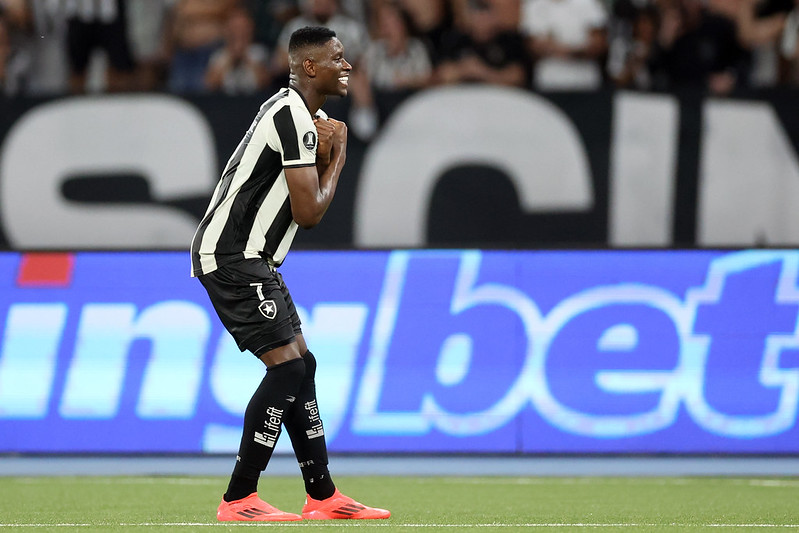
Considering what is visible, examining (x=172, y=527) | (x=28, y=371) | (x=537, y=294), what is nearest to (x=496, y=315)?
(x=537, y=294)

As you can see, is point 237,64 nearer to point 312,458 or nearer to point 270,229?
point 270,229

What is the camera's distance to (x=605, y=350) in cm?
906

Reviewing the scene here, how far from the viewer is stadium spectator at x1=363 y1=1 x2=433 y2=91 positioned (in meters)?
10.5

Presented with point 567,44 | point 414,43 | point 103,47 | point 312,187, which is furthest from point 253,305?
point 103,47

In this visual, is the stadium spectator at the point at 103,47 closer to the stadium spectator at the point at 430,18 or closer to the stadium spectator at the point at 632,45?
the stadium spectator at the point at 430,18

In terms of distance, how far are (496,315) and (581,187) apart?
1.51m

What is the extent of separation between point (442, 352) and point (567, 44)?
296cm

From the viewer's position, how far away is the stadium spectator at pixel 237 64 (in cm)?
1060

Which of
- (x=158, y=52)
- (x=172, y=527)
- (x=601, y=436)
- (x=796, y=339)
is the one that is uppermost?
(x=158, y=52)

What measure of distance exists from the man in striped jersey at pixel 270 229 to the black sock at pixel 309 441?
0.22 ft

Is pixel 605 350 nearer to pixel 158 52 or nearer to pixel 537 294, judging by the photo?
pixel 537 294

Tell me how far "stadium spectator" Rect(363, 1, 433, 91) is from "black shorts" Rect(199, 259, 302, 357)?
536 cm

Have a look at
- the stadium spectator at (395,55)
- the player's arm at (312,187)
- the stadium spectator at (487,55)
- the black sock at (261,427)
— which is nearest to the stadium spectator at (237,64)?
the stadium spectator at (395,55)

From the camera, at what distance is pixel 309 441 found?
556cm
